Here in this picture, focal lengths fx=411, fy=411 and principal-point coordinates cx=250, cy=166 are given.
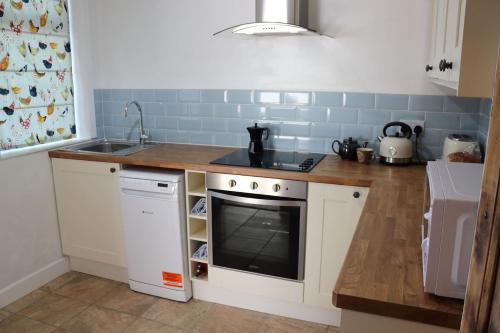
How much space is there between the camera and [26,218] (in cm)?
281

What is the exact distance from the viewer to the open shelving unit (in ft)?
8.49

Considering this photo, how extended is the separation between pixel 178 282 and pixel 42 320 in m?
0.86

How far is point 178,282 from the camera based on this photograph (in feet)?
8.87

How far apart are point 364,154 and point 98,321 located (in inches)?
76.4

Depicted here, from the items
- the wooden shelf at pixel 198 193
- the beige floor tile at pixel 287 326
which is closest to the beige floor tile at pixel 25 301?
the wooden shelf at pixel 198 193

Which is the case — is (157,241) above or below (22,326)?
above

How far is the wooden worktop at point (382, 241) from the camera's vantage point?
3.40 ft

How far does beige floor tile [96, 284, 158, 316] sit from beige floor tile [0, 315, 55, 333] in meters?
0.36

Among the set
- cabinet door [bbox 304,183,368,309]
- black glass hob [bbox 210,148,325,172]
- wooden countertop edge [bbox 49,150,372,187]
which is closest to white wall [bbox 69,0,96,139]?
wooden countertop edge [bbox 49,150,372,187]

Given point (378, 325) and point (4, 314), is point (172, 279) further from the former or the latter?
point (378, 325)

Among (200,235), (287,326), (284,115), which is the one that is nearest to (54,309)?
(200,235)

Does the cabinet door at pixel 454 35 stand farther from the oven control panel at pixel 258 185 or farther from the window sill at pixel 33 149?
the window sill at pixel 33 149

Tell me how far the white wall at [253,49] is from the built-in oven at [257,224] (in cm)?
82

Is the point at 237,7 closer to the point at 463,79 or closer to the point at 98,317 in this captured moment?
the point at 463,79
